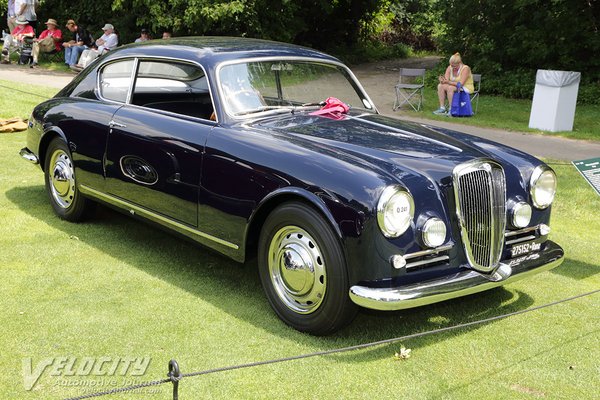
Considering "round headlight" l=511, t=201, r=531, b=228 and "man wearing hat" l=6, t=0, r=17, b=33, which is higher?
"man wearing hat" l=6, t=0, r=17, b=33

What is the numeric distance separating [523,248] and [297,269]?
1.56 m

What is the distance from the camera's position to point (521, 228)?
4.75 m

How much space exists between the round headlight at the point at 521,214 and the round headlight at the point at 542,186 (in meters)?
0.12

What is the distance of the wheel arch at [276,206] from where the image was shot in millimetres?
4152

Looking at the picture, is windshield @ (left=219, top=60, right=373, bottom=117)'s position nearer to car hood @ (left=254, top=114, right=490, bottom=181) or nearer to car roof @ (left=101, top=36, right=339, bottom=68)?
car roof @ (left=101, top=36, right=339, bottom=68)

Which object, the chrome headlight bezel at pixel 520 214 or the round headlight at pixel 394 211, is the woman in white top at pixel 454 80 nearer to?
the chrome headlight bezel at pixel 520 214

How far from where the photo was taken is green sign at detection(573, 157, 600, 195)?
5.78 meters

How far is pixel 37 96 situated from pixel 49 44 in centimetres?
776

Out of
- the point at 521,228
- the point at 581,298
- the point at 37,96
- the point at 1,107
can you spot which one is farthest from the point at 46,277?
the point at 37,96

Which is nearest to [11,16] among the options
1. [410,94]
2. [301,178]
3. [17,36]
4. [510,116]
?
[17,36]

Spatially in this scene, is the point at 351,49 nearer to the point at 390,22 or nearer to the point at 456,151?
the point at 390,22

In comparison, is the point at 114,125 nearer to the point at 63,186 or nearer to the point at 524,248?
the point at 63,186

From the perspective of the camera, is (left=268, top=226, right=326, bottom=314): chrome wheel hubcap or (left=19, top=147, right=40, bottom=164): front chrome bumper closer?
(left=268, top=226, right=326, bottom=314): chrome wheel hubcap

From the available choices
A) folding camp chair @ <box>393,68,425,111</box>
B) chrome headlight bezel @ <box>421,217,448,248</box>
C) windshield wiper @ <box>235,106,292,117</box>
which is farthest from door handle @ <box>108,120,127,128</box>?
folding camp chair @ <box>393,68,425,111</box>
